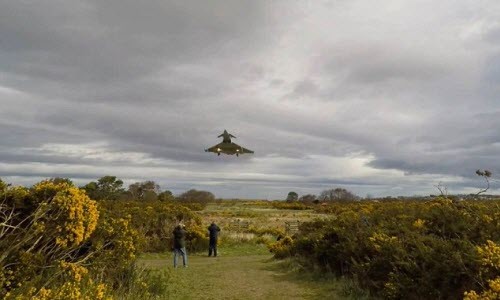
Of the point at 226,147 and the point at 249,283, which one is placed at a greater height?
the point at 226,147

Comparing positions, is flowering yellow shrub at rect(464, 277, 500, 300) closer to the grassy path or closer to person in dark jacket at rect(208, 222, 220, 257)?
the grassy path


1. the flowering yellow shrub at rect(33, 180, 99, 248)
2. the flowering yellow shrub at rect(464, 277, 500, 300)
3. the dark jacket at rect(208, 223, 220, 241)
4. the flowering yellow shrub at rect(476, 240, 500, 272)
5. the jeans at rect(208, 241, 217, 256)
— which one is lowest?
the jeans at rect(208, 241, 217, 256)

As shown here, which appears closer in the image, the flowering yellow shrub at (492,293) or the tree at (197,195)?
the flowering yellow shrub at (492,293)

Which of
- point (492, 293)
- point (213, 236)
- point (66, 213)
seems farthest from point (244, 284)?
point (213, 236)

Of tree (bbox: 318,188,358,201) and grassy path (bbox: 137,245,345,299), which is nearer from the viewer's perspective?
grassy path (bbox: 137,245,345,299)

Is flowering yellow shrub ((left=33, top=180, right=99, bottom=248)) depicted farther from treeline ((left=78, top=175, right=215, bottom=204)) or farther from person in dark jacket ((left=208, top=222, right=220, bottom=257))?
treeline ((left=78, top=175, right=215, bottom=204))

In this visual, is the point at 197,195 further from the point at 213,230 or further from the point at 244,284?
the point at 244,284

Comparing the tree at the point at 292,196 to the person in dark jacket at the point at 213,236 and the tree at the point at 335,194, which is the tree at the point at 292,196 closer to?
the tree at the point at 335,194

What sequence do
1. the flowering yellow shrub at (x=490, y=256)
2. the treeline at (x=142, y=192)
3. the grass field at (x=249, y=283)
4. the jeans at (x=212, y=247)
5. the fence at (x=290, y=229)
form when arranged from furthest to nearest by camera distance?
the treeline at (x=142, y=192), the fence at (x=290, y=229), the jeans at (x=212, y=247), the grass field at (x=249, y=283), the flowering yellow shrub at (x=490, y=256)

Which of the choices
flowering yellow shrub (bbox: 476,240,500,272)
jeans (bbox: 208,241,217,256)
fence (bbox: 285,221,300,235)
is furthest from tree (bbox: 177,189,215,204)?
flowering yellow shrub (bbox: 476,240,500,272)

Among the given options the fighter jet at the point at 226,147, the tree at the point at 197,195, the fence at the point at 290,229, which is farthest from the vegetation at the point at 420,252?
the tree at the point at 197,195

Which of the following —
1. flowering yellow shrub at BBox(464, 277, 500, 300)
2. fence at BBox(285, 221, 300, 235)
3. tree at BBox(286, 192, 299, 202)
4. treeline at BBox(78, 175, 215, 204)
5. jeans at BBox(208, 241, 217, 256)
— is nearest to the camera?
flowering yellow shrub at BBox(464, 277, 500, 300)

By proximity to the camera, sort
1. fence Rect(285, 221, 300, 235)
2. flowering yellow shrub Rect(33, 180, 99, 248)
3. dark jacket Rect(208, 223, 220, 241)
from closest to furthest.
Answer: flowering yellow shrub Rect(33, 180, 99, 248) → dark jacket Rect(208, 223, 220, 241) → fence Rect(285, 221, 300, 235)

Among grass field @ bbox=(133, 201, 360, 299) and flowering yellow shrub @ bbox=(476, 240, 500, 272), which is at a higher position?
flowering yellow shrub @ bbox=(476, 240, 500, 272)
